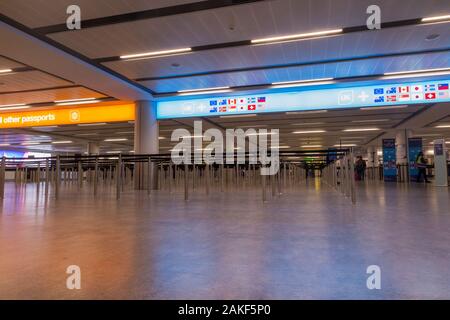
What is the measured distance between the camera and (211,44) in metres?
6.18

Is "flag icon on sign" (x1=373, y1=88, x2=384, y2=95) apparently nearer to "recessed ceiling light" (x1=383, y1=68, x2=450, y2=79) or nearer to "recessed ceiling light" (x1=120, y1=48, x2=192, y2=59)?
"recessed ceiling light" (x1=383, y1=68, x2=450, y2=79)

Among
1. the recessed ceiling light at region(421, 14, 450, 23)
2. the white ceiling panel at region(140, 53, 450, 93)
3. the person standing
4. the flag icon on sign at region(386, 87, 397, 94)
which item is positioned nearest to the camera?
the recessed ceiling light at region(421, 14, 450, 23)

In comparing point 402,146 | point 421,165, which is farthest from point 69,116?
point 402,146

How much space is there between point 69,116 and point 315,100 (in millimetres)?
8200

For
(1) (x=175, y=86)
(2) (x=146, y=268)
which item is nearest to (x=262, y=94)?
(1) (x=175, y=86)

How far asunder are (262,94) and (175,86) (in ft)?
8.42

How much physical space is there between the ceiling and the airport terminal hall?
0.12ft

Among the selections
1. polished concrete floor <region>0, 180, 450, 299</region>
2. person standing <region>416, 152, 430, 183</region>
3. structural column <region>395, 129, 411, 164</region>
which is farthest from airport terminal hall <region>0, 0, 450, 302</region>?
structural column <region>395, 129, 411, 164</region>

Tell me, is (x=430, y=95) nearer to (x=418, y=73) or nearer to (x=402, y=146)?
(x=418, y=73)

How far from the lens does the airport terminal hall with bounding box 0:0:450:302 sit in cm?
133

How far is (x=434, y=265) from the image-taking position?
1.45 metres

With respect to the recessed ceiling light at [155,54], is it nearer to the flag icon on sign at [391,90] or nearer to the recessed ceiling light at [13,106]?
the flag icon on sign at [391,90]

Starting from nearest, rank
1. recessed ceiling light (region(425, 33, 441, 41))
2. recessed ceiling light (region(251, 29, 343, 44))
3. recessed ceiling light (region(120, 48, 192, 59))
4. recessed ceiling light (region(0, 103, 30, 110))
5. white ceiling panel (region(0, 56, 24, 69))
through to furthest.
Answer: recessed ceiling light (region(251, 29, 343, 44)) < recessed ceiling light (region(425, 33, 441, 41)) < recessed ceiling light (region(120, 48, 192, 59)) < white ceiling panel (region(0, 56, 24, 69)) < recessed ceiling light (region(0, 103, 30, 110))

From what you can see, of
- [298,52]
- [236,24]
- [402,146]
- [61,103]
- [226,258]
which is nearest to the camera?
[226,258]
